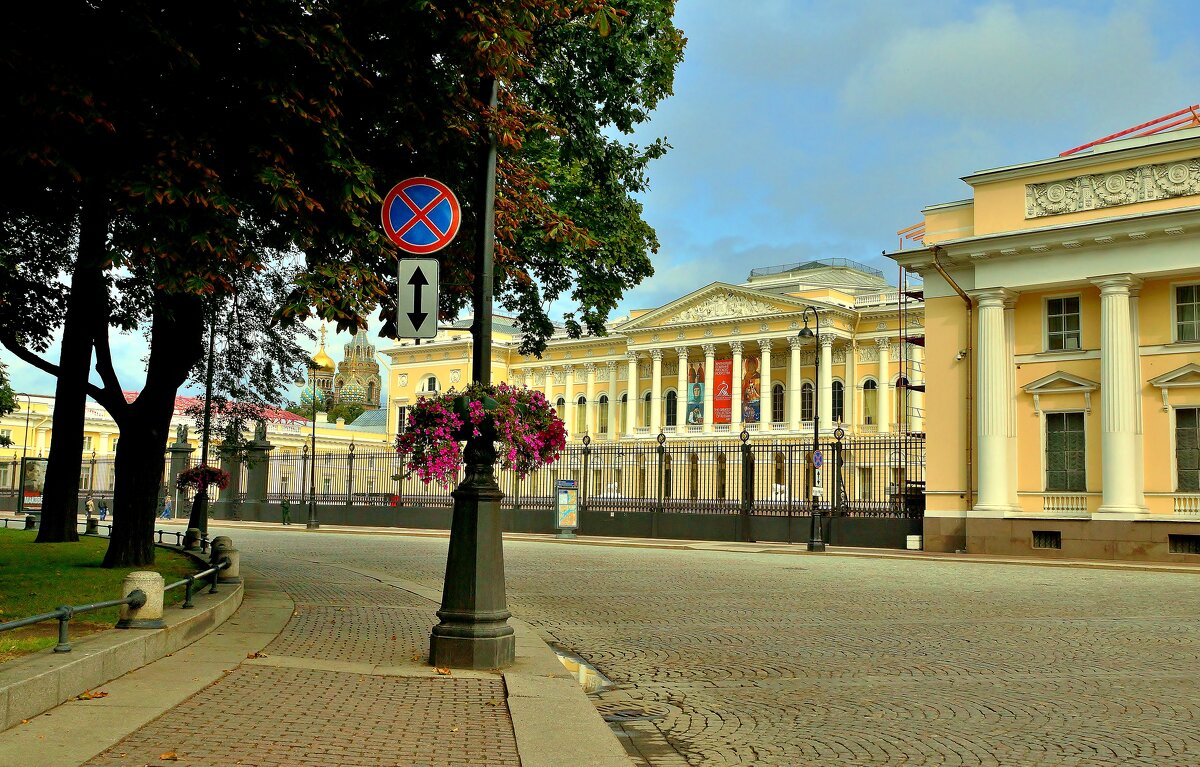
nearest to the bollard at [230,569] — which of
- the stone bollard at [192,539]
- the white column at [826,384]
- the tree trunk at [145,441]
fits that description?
the tree trunk at [145,441]

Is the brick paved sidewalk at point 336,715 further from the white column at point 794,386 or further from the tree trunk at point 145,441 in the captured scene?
the white column at point 794,386

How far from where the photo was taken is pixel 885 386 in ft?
234

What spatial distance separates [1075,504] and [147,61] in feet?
78.7

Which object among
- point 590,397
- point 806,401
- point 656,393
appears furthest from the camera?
point 590,397

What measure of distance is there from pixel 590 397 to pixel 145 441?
74.9m

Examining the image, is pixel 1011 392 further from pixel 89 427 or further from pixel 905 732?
pixel 89 427

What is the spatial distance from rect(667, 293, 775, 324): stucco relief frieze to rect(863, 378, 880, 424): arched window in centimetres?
832

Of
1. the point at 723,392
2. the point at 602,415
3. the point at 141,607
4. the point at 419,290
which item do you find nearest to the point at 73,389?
the point at 141,607

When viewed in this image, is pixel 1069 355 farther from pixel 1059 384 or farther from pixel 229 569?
pixel 229 569

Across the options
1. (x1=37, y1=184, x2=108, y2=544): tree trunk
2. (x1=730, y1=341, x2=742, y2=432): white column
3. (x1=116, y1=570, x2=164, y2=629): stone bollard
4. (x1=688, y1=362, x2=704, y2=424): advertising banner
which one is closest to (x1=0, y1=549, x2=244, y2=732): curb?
(x1=116, y1=570, x2=164, y2=629): stone bollard

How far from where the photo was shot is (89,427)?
74938 mm

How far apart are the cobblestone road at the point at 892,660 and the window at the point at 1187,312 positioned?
8.34 m

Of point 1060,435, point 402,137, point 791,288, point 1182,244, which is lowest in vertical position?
point 1060,435

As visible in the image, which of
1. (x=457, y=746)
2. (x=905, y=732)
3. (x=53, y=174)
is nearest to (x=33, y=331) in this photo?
(x=53, y=174)
